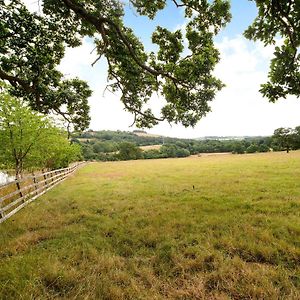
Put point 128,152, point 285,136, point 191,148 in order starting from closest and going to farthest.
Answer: point 285,136, point 128,152, point 191,148

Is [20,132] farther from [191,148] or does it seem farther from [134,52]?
[191,148]

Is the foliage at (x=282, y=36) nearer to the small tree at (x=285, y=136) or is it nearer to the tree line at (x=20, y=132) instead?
the tree line at (x=20, y=132)

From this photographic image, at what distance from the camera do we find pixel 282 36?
7.52 metres

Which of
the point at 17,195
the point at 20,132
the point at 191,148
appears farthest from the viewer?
the point at 191,148

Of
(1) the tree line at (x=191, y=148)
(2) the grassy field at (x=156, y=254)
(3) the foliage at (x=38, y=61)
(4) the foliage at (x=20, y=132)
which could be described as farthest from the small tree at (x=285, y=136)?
(3) the foliage at (x=38, y=61)

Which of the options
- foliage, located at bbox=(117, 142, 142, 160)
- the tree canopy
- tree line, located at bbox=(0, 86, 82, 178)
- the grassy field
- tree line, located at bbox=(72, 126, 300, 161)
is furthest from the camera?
foliage, located at bbox=(117, 142, 142, 160)

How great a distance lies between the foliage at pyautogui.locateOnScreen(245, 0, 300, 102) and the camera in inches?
246

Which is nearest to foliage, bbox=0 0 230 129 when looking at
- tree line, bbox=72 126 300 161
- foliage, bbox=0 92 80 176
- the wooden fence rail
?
the wooden fence rail

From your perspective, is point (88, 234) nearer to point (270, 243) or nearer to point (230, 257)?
point (230, 257)

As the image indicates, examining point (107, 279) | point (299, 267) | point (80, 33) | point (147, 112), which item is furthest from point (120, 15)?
point (299, 267)

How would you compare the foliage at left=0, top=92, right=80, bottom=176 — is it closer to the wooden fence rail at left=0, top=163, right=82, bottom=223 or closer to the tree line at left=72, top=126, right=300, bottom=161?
the wooden fence rail at left=0, top=163, right=82, bottom=223

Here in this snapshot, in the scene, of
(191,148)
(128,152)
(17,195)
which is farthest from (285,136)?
(17,195)

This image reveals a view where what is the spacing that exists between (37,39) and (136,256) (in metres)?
7.94

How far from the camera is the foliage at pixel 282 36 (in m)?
6.24
